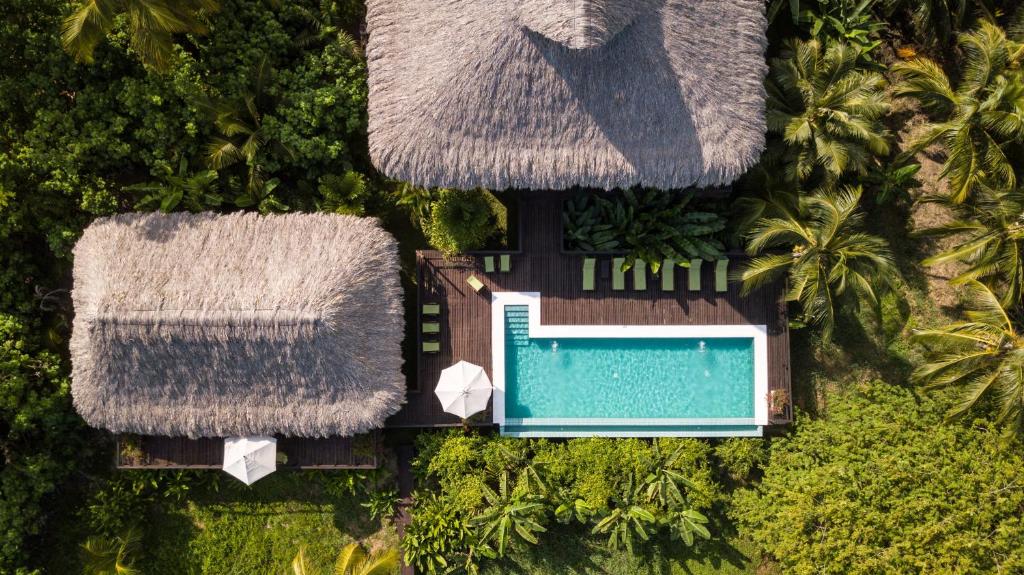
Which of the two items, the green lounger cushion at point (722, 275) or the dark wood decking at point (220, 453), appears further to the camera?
the green lounger cushion at point (722, 275)

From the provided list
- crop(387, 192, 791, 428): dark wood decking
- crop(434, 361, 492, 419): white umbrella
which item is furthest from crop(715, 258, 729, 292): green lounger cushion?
crop(434, 361, 492, 419): white umbrella

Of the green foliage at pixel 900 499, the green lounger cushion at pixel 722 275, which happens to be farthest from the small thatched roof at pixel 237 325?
the green foliage at pixel 900 499

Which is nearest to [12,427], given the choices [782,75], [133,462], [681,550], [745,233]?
[133,462]

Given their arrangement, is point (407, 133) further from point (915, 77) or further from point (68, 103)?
point (915, 77)

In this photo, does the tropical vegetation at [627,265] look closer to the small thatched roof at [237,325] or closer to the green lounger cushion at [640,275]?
the green lounger cushion at [640,275]

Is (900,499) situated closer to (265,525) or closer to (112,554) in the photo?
(265,525)

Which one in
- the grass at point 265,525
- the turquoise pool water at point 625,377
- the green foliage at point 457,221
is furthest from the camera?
the grass at point 265,525
